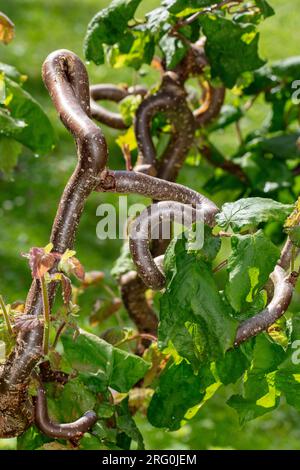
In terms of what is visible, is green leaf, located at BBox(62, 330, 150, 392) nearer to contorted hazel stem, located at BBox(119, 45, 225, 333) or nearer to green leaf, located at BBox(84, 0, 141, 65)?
contorted hazel stem, located at BBox(119, 45, 225, 333)

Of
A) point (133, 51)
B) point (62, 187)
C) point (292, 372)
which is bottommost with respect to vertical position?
point (292, 372)

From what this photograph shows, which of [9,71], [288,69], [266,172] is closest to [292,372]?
[9,71]

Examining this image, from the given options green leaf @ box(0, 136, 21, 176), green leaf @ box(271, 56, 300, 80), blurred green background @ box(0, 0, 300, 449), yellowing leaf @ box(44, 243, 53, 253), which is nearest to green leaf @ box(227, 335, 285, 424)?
blurred green background @ box(0, 0, 300, 449)

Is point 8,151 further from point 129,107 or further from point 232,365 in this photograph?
point 232,365

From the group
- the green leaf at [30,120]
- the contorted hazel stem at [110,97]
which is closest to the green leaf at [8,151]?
the green leaf at [30,120]

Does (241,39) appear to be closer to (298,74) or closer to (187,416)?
(298,74)
